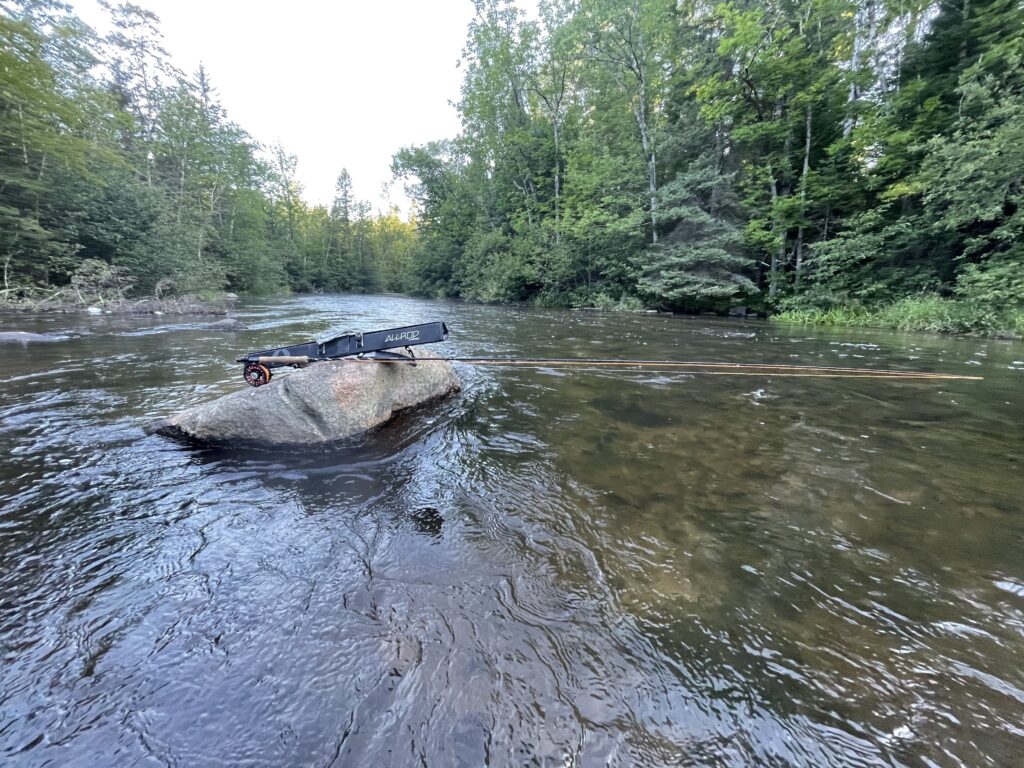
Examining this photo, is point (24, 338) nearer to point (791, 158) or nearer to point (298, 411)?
point (298, 411)

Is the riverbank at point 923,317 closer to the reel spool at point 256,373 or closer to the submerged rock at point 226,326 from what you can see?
the reel spool at point 256,373

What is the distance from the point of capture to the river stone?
12.7 feet

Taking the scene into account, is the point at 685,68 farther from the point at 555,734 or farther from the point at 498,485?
the point at 555,734

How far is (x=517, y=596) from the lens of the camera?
84.0 inches

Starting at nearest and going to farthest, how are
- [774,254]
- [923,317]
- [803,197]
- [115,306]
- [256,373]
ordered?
[256,373]
[923,317]
[115,306]
[803,197]
[774,254]

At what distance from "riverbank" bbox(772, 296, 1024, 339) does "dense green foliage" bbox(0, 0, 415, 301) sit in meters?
27.0

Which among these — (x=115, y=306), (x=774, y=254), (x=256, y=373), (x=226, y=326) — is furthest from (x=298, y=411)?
(x=774, y=254)

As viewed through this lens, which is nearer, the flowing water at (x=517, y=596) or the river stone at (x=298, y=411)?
the flowing water at (x=517, y=596)

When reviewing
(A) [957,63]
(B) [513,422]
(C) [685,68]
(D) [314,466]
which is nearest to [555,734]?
(D) [314,466]

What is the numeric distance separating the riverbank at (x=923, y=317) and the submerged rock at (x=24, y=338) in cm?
2240

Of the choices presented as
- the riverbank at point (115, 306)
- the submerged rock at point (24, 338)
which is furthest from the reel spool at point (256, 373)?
the riverbank at point (115, 306)

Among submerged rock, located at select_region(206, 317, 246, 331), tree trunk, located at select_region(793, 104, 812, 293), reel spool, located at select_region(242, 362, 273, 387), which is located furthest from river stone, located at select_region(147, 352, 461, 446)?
tree trunk, located at select_region(793, 104, 812, 293)

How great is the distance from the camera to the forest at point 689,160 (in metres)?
13.5

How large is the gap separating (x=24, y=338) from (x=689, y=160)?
969 inches
